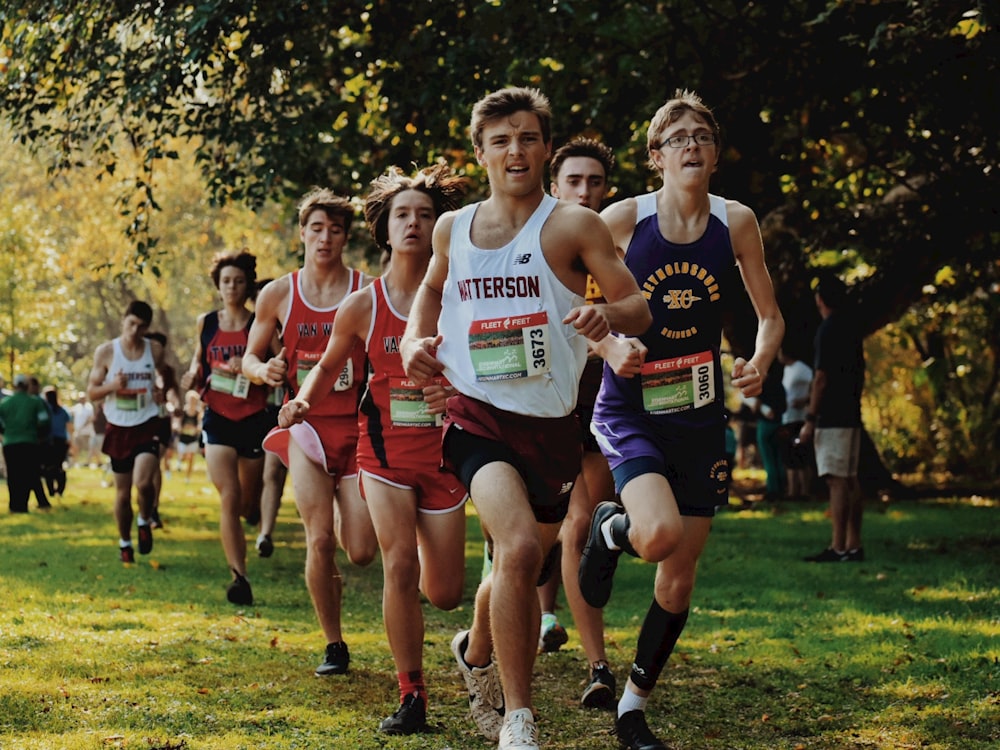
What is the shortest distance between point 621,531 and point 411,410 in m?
1.15

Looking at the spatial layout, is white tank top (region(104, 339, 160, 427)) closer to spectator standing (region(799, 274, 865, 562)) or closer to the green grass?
the green grass

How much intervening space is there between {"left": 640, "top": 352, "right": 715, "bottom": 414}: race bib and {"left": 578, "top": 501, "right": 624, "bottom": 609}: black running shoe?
0.48 meters

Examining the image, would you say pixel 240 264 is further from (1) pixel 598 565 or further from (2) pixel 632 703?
(2) pixel 632 703

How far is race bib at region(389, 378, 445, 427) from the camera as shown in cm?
607

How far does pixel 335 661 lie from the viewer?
22.9ft

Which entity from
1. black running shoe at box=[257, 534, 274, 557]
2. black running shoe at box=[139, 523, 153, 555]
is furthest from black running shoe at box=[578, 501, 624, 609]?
black running shoe at box=[139, 523, 153, 555]

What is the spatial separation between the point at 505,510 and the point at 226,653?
3192 millimetres

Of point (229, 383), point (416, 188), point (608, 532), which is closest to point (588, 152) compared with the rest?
point (416, 188)

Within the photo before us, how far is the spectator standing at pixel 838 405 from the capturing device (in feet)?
39.0

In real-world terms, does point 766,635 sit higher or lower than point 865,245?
lower

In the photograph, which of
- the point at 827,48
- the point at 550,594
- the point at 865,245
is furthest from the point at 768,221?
the point at 550,594

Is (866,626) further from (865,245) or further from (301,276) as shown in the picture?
(865,245)

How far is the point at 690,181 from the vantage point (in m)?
5.61

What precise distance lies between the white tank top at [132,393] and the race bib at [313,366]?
15.8 ft
